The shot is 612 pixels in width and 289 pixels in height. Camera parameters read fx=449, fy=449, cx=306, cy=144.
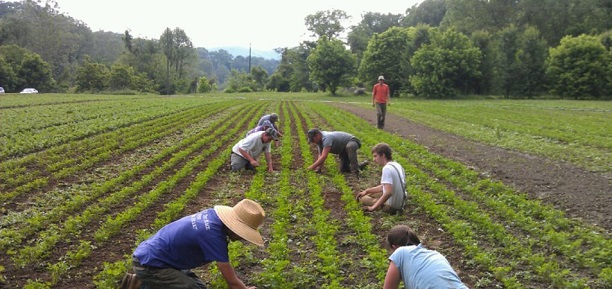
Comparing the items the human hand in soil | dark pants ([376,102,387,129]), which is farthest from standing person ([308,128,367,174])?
dark pants ([376,102,387,129])

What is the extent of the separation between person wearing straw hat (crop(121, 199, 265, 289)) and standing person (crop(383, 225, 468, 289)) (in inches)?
46.1

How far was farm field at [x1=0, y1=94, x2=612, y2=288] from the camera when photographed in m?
4.92

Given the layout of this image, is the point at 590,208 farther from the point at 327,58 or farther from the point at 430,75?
the point at 327,58

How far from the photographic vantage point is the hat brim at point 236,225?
371 centimetres

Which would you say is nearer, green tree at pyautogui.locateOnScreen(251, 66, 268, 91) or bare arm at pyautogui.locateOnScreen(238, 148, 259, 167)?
bare arm at pyautogui.locateOnScreen(238, 148, 259, 167)

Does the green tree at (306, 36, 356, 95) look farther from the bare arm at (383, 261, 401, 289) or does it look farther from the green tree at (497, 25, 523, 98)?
the bare arm at (383, 261, 401, 289)

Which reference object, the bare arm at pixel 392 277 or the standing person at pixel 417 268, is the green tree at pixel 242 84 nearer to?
the standing person at pixel 417 268

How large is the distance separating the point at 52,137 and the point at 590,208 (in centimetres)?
1357

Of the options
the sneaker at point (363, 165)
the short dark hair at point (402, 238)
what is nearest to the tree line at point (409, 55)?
the sneaker at point (363, 165)

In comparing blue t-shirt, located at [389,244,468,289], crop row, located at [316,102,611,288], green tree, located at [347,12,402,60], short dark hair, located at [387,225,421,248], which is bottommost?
crop row, located at [316,102,611,288]

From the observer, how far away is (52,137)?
43.5 ft

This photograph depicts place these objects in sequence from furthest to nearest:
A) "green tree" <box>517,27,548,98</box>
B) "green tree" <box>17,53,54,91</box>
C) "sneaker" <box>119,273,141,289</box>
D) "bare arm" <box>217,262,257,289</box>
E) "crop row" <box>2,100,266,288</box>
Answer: "green tree" <box>17,53,54,91</box> → "green tree" <box>517,27,548,98</box> → "crop row" <box>2,100,266,288</box> → "sneaker" <box>119,273,141,289</box> → "bare arm" <box>217,262,257,289</box>

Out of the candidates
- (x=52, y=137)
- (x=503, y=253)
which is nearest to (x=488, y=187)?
(x=503, y=253)

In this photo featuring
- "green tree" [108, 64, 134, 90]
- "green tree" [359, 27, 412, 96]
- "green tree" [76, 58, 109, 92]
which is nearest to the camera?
"green tree" [359, 27, 412, 96]
